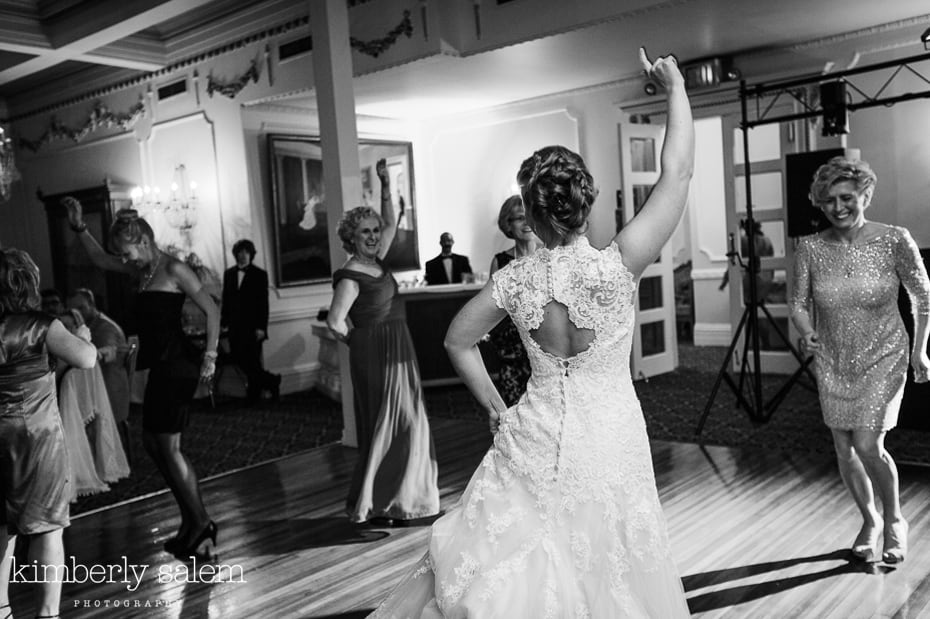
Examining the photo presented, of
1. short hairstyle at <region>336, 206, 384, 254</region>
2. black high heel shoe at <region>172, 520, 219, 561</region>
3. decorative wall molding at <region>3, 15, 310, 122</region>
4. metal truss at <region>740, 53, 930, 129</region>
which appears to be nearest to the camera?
black high heel shoe at <region>172, 520, 219, 561</region>

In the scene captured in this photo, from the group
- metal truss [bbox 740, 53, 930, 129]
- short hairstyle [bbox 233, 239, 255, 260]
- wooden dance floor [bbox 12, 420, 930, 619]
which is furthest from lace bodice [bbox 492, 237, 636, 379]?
short hairstyle [bbox 233, 239, 255, 260]

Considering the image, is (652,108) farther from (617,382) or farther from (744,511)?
(617,382)

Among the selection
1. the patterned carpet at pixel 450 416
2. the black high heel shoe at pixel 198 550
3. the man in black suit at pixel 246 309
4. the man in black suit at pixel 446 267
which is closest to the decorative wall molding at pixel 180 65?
the man in black suit at pixel 246 309

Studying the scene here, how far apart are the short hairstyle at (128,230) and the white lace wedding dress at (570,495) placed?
7.72ft

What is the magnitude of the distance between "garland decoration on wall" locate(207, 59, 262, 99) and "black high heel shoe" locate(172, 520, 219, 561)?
5.42 m

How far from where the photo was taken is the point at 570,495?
1976mm

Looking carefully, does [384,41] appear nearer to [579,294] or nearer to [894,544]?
[894,544]

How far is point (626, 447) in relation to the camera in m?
1.99

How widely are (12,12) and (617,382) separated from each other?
7.60 meters

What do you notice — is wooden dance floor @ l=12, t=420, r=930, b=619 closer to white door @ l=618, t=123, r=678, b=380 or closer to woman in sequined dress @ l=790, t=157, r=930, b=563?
woman in sequined dress @ l=790, t=157, r=930, b=563

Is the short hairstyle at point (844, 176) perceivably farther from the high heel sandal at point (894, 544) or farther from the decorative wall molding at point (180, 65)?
the decorative wall molding at point (180, 65)

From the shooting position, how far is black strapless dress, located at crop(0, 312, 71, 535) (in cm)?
279

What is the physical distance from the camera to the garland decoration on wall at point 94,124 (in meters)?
9.65

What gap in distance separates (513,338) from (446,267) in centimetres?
558
